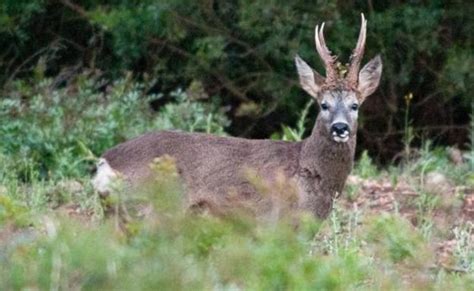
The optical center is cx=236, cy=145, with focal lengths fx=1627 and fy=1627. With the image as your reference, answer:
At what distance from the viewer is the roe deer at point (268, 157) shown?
31.6ft

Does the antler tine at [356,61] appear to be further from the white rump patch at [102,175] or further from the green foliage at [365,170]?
the green foliage at [365,170]

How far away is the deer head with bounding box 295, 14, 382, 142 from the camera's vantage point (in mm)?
9969

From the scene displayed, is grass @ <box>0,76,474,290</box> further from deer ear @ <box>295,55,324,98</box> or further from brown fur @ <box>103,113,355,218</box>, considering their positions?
deer ear @ <box>295,55,324,98</box>

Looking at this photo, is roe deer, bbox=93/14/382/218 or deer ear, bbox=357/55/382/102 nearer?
roe deer, bbox=93/14/382/218

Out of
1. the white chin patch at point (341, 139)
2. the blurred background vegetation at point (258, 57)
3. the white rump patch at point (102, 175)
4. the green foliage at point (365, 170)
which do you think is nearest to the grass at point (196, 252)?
the white rump patch at point (102, 175)

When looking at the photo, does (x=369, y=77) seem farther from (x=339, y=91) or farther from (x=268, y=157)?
(x=268, y=157)

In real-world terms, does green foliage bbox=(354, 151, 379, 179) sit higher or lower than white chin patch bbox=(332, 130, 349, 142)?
lower

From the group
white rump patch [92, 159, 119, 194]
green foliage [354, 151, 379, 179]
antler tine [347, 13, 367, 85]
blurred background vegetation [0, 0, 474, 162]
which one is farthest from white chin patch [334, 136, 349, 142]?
blurred background vegetation [0, 0, 474, 162]

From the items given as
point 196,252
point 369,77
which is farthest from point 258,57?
point 196,252

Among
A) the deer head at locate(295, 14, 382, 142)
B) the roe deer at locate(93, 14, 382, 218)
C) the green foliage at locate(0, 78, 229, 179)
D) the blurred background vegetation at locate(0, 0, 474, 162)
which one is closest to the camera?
the roe deer at locate(93, 14, 382, 218)

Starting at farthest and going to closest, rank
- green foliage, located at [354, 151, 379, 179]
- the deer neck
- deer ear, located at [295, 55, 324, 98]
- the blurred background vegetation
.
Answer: the blurred background vegetation → green foliage, located at [354, 151, 379, 179] → deer ear, located at [295, 55, 324, 98] → the deer neck

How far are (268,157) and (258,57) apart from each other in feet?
22.5

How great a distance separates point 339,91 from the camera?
401 inches

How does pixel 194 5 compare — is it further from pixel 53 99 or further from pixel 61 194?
pixel 61 194
